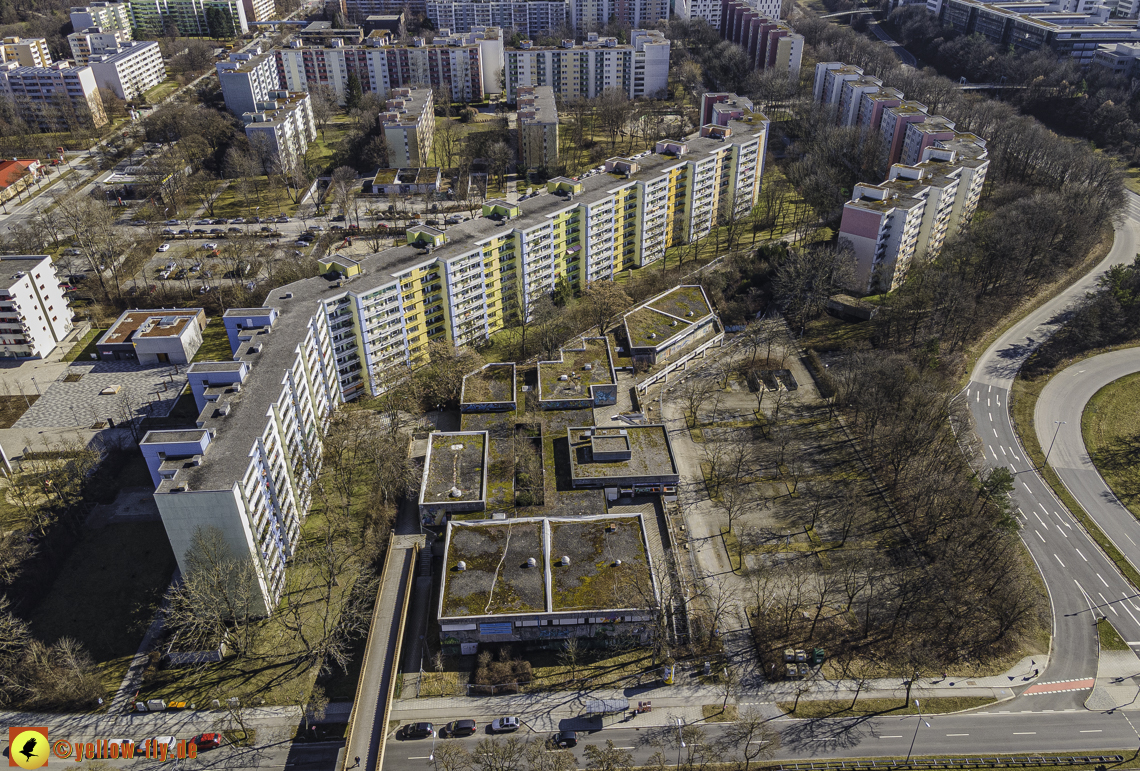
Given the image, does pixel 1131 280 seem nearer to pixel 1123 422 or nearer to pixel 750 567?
pixel 1123 422

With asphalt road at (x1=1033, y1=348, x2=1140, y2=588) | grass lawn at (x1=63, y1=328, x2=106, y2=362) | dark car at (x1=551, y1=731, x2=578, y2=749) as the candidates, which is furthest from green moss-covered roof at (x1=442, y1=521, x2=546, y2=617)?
grass lawn at (x1=63, y1=328, x2=106, y2=362)

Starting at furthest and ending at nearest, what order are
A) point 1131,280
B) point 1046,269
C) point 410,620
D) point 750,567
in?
1. point 1046,269
2. point 1131,280
3. point 750,567
4. point 410,620

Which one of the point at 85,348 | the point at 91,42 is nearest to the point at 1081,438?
the point at 85,348

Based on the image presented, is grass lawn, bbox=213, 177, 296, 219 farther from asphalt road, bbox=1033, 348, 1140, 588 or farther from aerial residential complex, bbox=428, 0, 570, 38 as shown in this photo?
asphalt road, bbox=1033, 348, 1140, 588

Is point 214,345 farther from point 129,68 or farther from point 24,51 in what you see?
point 24,51

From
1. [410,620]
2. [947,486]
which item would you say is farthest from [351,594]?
[947,486]
